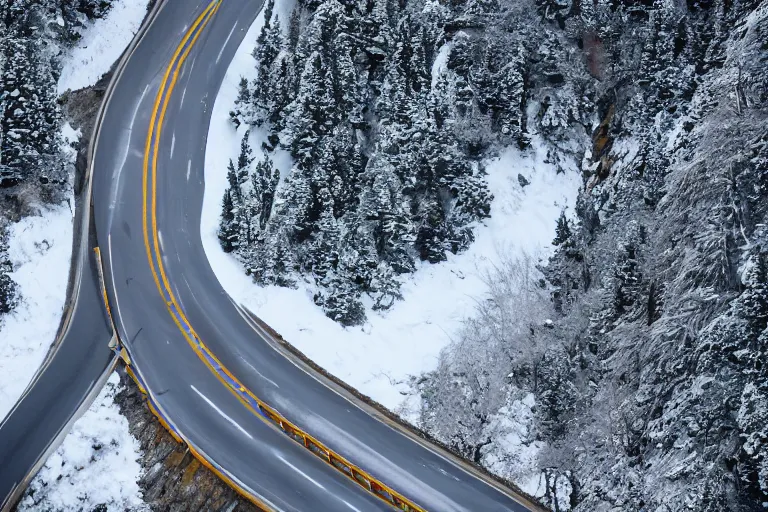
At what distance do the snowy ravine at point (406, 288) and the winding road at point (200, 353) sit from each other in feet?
2.39

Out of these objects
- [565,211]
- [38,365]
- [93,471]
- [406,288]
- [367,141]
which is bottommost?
[93,471]

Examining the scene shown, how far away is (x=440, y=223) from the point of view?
103 ft

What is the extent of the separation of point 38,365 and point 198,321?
6457mm

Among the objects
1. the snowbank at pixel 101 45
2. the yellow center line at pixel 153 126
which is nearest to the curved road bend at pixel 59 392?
the yellow center line at pixel 153 126

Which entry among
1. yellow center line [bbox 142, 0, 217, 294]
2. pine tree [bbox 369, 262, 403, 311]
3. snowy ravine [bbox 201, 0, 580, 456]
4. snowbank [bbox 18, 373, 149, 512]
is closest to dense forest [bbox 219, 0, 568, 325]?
pine tree [bbox 369, 262, 403, 311]

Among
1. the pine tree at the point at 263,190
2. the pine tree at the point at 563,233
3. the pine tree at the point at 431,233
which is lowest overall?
the pine tree at the point at 263,190

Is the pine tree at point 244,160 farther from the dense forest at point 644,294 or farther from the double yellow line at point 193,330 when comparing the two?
the dense forest at point 644,294

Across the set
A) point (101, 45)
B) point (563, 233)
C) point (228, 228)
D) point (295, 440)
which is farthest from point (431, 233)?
point (101, 45)

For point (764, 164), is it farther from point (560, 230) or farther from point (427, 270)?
point (427, 270)

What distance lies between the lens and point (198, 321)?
1133 inches

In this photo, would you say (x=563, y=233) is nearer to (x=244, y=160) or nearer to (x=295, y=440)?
(x=295, y=440)

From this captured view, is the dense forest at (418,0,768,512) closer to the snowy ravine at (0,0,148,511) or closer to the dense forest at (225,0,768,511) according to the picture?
the dense forest at (225,0,768,511)

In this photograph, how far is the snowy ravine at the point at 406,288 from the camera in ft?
91.9

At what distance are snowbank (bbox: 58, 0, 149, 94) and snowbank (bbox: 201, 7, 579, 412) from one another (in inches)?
274
